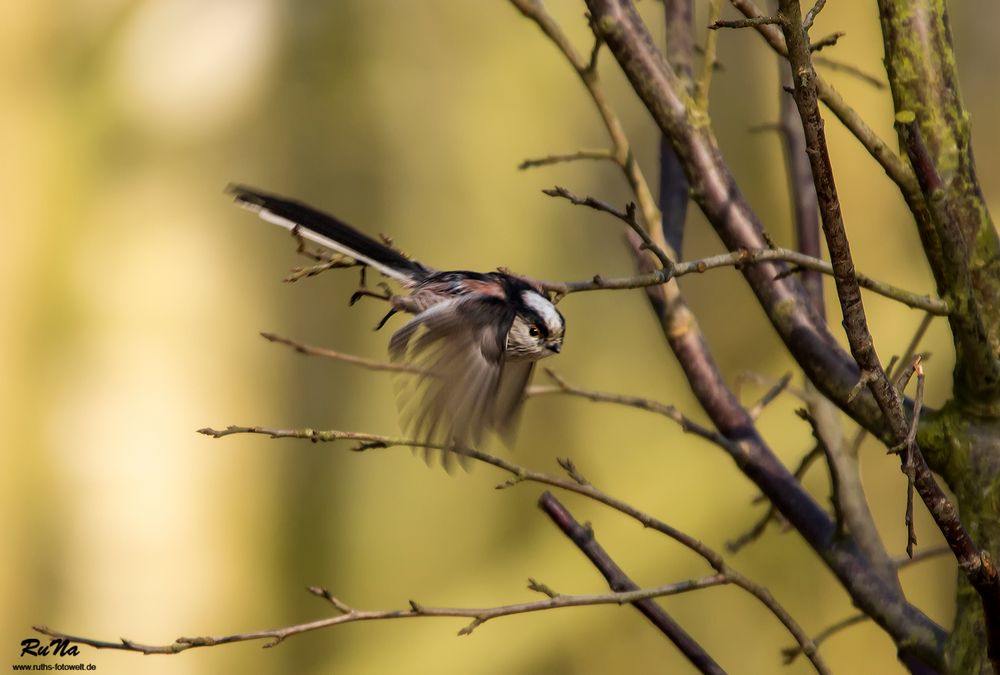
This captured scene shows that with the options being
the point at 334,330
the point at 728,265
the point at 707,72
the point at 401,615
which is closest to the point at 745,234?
the point at 707,72

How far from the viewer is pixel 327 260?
1.79 m

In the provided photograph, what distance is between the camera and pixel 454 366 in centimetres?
191

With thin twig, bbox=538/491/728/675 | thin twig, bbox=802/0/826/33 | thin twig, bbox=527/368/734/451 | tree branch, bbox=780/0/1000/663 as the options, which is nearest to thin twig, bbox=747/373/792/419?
thin twig, bbox=527/368/734/451

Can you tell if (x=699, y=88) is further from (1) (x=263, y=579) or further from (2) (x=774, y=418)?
(1) (x=263, y=579)

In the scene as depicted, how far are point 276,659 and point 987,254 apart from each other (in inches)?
113

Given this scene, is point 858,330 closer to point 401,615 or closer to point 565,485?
point 565,485

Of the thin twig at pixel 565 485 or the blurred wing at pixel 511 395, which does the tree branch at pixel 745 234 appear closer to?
the thin twig at pixel 565 485

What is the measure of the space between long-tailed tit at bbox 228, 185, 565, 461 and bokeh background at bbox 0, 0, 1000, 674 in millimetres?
1417

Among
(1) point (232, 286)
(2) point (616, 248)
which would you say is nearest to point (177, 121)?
(1) point (232, 286)

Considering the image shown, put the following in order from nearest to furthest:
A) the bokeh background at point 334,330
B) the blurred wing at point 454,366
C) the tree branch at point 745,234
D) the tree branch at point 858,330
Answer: the tree branch at point 858,330 → the tree branch at point 745,234 → the blurred wing at point 454,366 → the bokeh background at point 334,330

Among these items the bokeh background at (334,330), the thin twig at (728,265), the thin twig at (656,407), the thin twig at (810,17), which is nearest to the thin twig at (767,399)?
the thin twig at (656,407)

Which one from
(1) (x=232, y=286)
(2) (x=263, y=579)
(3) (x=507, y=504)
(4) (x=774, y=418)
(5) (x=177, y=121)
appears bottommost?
(2) (x=263, y=579)

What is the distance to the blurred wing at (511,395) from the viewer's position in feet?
6.88

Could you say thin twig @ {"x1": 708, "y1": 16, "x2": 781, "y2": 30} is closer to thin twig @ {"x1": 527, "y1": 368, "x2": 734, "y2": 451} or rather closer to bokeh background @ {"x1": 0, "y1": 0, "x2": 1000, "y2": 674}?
thin twig @ {"x1": 527, "y1": 368, "x2": 734, "y2": 451}
